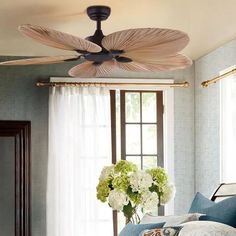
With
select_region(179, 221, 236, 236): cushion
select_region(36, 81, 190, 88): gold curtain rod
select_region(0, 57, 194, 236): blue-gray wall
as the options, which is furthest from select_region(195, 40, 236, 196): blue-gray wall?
select_region(179, 221, 236, 236): cushion

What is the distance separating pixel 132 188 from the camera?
3107 mm

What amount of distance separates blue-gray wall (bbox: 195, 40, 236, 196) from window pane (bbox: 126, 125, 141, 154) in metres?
0.60

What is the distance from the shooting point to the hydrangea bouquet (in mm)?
3102

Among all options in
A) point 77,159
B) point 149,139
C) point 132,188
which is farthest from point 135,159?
point 132,188

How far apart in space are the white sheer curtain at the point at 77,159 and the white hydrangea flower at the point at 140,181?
1.97 m

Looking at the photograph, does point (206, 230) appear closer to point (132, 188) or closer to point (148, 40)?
point (132, 188)

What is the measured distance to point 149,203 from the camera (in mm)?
3094

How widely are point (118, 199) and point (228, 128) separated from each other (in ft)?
5.89

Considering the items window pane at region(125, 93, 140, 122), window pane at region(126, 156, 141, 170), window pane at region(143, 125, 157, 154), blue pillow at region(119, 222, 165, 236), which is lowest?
blue pillow at region(119, 222, 165, 236)

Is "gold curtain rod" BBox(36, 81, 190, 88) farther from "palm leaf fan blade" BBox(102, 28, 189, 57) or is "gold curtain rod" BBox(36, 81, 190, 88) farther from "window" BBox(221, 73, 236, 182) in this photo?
"palm leaf fan blade" BBox(102, 28, 189, 57)

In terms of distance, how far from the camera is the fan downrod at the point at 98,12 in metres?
3.37

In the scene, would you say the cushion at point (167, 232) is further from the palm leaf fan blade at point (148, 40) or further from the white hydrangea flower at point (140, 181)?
the palm leaf fan blade at point (148, 40)

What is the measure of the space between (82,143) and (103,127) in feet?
0.84

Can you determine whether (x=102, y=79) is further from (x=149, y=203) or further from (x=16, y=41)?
(x=149, y=203)
